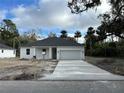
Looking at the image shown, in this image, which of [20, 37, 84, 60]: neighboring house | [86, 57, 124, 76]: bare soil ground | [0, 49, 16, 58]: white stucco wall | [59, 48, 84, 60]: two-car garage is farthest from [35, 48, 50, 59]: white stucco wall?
[86, 57, 124, 76]: bare soil ground

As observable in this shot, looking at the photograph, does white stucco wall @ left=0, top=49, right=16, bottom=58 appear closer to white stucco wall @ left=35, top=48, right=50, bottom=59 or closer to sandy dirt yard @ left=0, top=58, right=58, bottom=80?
white stucco wall @ left=35, top=48, right=50, bottom=59

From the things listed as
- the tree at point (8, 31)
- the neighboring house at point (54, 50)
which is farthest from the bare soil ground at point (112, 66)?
the tree at point (8, 31)

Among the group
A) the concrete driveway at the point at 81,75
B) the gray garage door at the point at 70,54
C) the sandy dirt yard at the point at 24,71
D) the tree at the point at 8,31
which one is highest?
the tree at the point at 8,31

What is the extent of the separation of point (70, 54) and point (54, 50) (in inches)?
153

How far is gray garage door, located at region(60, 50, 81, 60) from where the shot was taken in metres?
55.9

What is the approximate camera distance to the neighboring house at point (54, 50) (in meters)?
56.2

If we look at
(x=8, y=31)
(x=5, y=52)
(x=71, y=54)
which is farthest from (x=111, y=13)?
(x=8, y=31)

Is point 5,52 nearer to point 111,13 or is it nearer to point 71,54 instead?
point 71,54

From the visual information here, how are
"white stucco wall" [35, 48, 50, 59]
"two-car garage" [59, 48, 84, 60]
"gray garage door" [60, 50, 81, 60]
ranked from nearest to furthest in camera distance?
1. "two-car garage" [59, 48, 84, 60]
2. "gray garage door" [60, 50, 81, 60]
3. "white stucco wall" [35, 48, 50, 59]

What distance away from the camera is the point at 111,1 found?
2609 cm

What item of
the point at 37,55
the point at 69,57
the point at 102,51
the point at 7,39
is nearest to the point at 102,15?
the point at 69,57

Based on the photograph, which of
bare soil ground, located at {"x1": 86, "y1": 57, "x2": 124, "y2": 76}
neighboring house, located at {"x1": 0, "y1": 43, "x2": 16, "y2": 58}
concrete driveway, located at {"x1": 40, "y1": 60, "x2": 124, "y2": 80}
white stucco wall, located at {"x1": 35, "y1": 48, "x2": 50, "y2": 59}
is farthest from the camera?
neighboring house, located at {"x1": 0, "y1": 43, "x2": 16, "y2": 58}

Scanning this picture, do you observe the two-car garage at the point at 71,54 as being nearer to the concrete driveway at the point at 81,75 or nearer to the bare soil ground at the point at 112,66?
the bare soil ground at the point at 112,66

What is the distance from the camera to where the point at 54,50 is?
192 ft
